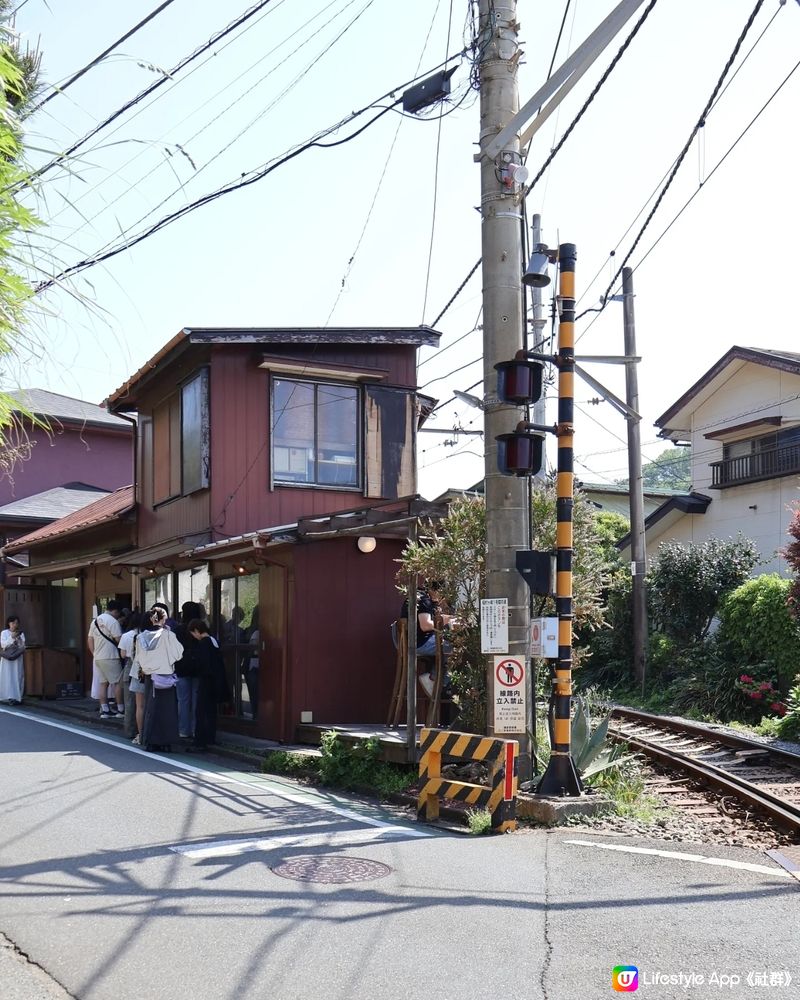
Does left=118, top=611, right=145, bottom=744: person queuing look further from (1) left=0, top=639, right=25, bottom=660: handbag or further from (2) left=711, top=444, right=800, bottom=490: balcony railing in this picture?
(2) left=711, top=444, right=800, bottom=490: balcony railing

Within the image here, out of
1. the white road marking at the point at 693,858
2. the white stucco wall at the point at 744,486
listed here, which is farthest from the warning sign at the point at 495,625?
the white stucco wall at the point at 744,486

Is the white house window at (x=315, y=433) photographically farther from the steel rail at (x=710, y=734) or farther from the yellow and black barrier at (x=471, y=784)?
the yellow and black barrier at (x=471, y=784)

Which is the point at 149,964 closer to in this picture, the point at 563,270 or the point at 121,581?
the point at 563,270

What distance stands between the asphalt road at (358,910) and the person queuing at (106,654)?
7.25 meters

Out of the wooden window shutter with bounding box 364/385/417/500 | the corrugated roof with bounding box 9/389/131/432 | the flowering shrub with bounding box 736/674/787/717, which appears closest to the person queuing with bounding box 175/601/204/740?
the wooden window shutter with bounding box 364/385/417/500

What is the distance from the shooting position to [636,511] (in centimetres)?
2100

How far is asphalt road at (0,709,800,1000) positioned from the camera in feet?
15.9

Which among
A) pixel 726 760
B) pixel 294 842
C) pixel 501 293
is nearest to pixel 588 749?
pixel 294 842

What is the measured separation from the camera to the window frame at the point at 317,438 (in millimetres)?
17062

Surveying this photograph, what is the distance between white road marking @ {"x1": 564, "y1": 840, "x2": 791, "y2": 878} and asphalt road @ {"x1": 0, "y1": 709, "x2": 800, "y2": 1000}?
0.03 m

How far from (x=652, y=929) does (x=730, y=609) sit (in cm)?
1526

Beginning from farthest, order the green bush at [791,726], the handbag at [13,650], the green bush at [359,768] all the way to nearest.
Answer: the handbag at [13,650] < the green bush at [791,726] < the green bush at [359,768]

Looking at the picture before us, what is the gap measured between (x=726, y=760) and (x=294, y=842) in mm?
7214

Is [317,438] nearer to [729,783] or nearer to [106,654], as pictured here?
[106,654]
